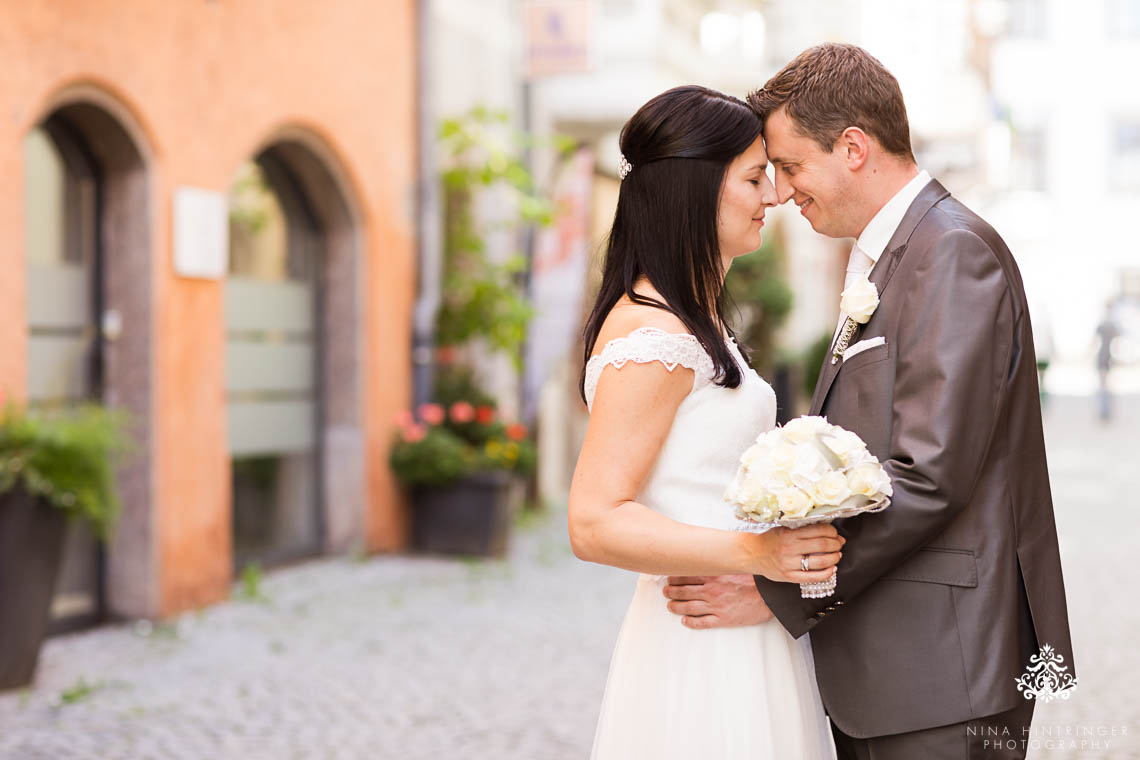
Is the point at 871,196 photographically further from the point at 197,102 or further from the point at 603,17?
the point at 603,17

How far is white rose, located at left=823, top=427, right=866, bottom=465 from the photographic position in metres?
1.98

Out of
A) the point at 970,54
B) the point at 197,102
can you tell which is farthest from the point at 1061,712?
the point at 970,54

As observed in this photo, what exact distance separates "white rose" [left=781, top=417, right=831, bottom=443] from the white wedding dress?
372 mm

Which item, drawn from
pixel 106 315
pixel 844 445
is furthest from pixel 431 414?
pixel 844 445

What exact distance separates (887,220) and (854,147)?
5.8 inches

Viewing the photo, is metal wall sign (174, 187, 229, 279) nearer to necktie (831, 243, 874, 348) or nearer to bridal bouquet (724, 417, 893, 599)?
necktie (831, 243, 874, 348)

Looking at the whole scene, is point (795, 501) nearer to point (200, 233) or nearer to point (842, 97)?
point (842, 97)

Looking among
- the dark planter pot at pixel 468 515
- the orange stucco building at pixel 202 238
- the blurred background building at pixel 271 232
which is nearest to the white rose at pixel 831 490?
the blurred background building at pixel 271 232

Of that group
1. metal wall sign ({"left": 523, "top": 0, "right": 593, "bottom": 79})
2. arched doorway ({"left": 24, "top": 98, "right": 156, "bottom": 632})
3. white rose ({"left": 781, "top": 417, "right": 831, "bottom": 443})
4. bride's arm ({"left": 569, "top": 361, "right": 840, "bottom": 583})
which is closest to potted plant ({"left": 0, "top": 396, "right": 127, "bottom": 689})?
arched doorway ({"left": 24, "top": 98, "right": 156, "bottom": 632})

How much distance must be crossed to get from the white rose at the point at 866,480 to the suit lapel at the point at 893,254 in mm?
351

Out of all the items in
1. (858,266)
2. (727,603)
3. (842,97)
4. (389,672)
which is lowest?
(389,672)

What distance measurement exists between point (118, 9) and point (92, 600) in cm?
309

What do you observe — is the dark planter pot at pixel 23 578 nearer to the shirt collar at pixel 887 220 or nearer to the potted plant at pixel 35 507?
the potted plant at pixel 35 507

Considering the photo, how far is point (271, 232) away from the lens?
8.76m
